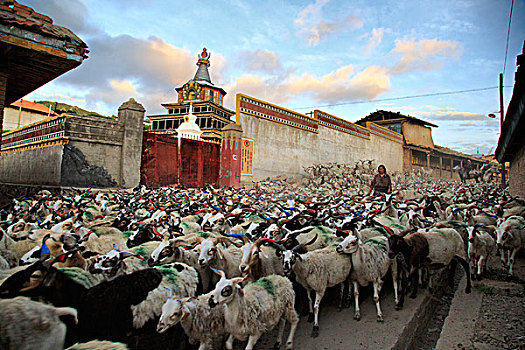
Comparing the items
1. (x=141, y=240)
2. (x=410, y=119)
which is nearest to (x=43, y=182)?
(x=141, y=240)

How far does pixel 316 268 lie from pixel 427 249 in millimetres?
2158

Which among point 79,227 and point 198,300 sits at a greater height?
point 79,227

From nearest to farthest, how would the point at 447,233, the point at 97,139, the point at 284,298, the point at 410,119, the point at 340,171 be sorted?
the point at 284,298
the point at 447,233
the point at 97,139
the point at 340,171
the point at 410,119

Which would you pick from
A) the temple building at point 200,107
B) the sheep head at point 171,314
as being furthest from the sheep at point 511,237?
the temple building at point 200,107

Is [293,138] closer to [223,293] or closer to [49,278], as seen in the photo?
[223,293]

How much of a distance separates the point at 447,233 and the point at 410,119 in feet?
107

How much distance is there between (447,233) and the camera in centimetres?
525

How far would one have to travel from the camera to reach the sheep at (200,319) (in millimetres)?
2811

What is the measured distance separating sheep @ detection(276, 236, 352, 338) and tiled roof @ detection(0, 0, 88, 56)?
5418mm

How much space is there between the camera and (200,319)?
299 centimetres

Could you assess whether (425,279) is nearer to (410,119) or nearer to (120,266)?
(120,266)

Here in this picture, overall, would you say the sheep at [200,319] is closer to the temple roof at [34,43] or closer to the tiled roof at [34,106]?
the temple roof at [34,43]

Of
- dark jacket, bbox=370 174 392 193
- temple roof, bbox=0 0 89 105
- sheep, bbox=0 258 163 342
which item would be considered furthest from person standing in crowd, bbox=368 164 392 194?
temple roof, bbox=0 0 89 105

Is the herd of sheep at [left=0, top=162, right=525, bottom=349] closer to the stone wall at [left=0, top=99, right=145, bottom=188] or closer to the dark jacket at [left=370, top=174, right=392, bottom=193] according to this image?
the dark jacket at [left=370, top=174, right=392, bottom=193]
